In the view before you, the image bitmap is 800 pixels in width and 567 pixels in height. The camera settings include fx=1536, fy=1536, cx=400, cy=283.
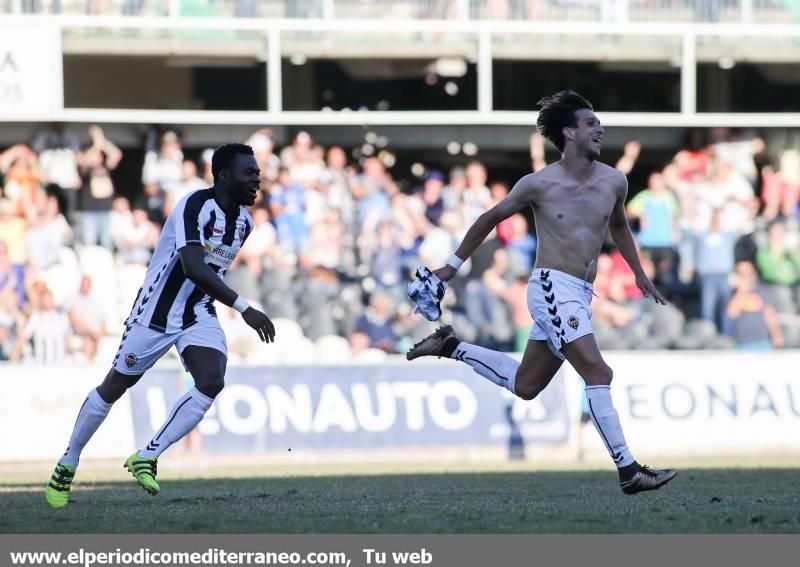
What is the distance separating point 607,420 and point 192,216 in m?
2.87

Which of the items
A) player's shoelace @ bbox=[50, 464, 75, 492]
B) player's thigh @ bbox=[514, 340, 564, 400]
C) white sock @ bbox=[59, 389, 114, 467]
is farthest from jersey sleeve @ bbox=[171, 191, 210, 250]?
player's thigh @ bbox=[514, 340, 564, 400]

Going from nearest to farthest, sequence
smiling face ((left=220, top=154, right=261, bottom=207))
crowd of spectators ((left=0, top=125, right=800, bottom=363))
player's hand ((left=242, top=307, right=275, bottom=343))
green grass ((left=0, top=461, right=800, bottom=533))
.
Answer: green grass ((left=0, top=461, right=800, bottom=533)), player's hand ((left=242, top=307, right=275, bottom=343)), smiling face ((left=220, top=154, right=261, bottom=207)), crowd of spectators ((left=0, top=125, right=800, bottom=363))

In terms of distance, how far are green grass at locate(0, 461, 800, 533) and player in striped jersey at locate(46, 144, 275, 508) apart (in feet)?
1.60

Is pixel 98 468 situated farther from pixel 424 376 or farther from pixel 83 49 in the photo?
pixel 83 49

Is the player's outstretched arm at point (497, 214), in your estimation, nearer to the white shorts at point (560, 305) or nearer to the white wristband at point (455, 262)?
the white wristband at point (455, 262)

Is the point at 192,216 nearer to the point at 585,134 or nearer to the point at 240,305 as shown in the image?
the point at 240,305

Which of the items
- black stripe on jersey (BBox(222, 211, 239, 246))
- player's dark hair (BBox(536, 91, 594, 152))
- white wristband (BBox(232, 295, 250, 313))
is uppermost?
player's dark hair (BBox(536, 91, 594, 152))

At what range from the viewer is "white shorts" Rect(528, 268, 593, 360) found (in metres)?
9.39

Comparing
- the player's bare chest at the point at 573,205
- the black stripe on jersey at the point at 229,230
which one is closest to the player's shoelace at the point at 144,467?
the black stripe on jersey at the point at 229,230

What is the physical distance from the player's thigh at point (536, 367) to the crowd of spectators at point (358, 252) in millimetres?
9072

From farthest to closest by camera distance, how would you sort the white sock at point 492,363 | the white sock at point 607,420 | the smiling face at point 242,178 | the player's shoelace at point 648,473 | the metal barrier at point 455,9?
the metal barrier at point 455,9 < the white sock at point 492,363 < the smiling face at point 242,178 < the white sock at point 607,420 < the player's shoelace at point 648,473

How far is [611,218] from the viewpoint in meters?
9.87

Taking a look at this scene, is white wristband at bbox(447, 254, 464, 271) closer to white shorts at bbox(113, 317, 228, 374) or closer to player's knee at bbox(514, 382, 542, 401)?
player's knee at bbox(514, 382, 542, 401)

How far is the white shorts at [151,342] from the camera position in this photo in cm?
979
